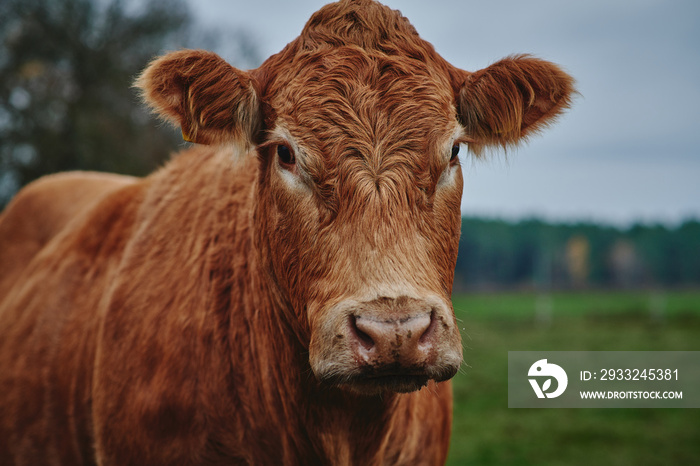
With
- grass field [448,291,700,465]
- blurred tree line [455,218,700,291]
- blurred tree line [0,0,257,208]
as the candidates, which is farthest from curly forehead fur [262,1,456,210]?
blurred tree line [455,218,700,291]

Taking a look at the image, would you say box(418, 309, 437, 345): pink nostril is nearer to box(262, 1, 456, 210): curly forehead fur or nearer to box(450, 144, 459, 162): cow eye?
box(262, 1, 456, 210): curly forehead fur

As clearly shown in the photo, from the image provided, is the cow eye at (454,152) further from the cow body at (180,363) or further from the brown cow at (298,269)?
the cow body at (180,363)

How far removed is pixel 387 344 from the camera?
190 cm

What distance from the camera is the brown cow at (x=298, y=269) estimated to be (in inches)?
83.0

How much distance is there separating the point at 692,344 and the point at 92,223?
19.9 metres

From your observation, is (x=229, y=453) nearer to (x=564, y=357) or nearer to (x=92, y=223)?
(x=92, y=223)

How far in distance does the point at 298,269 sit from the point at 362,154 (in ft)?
1.77

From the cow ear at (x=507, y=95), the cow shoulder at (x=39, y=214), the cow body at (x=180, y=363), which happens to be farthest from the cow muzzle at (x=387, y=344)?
the cow shoulder at (x=39, y=214)

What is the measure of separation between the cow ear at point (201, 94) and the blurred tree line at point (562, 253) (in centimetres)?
6471

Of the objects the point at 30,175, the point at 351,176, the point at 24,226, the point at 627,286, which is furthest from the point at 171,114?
the point at 627,286

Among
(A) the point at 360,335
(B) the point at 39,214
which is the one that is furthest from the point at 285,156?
(B) the point at 39,214

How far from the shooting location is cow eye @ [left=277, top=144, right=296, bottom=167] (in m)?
2.51

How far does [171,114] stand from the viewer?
9.00 ft

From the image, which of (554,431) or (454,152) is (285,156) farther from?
(554,431)
